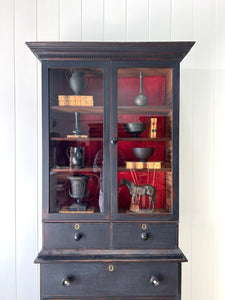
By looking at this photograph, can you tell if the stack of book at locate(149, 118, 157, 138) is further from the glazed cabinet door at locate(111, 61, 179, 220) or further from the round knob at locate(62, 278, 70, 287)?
the round knob at locate(62, 278, 70, 287)

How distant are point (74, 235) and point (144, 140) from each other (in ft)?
2.26

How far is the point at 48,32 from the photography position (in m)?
1.68

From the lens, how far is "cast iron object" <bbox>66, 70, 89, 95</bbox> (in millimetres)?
1339

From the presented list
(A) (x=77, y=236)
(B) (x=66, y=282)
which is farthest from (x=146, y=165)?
(B) (x=66, y=282)

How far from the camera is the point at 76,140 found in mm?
1365

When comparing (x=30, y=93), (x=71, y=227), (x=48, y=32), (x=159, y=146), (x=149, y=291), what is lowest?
(x=149, y=291)

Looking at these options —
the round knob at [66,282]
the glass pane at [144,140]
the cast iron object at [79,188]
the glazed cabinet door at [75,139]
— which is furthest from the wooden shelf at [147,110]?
the round knob at [66,282]

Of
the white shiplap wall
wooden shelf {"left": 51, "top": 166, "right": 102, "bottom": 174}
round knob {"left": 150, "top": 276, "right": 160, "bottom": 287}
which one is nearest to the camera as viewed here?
round knob {"left": 150, "top": 276, "right": 160, "bottom": 287}

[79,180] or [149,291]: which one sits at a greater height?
[79,180]

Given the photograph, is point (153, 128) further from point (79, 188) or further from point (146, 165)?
point (79, 188)

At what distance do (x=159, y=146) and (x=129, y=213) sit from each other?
16.9 inches

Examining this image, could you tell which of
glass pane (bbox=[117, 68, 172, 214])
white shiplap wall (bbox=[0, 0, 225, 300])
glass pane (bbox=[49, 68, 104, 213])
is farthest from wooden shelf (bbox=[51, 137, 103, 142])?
white shiplap wall (bbox=[0, 0, 225, 300])
